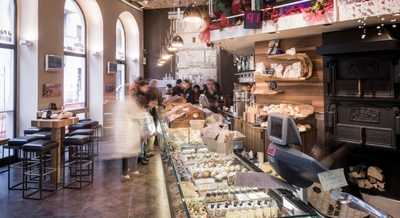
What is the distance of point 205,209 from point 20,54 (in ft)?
21.3

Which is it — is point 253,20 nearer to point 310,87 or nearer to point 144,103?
point 310,87

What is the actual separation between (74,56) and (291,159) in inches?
331

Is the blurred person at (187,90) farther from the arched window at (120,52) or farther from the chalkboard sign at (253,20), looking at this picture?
the chalkboard sign at (253,20)

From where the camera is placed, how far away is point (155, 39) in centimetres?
1221

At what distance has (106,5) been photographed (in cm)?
954

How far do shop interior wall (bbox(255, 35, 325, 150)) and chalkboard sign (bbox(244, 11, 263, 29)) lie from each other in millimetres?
798

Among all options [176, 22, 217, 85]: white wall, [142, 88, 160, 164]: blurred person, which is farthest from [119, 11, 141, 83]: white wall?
[142, 88, 160, 164]: blurred person

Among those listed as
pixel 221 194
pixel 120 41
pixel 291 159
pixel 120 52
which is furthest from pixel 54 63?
pixel 291 159

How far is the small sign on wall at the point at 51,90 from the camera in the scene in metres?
6.97

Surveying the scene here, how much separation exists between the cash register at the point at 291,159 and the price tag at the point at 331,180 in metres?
0.03

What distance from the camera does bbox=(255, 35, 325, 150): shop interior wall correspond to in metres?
4.68

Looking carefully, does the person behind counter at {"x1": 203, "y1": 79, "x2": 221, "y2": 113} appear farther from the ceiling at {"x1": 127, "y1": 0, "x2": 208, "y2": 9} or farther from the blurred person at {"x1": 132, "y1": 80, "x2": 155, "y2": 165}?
the ceiling at {"x1": 127, "y1": 0, "x2": 208, "y2": 9}

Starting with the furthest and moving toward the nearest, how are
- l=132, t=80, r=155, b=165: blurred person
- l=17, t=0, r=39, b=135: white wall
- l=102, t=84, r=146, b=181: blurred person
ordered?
l=17, t=0, r=39, b=135: white wall
l=132, t=80, r=155, b=165: blurred person
l=102, t=84, r=146, b=181: blurred person

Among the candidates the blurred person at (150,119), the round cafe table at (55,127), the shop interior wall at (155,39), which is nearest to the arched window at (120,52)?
the shop interior wall at (155,39)
